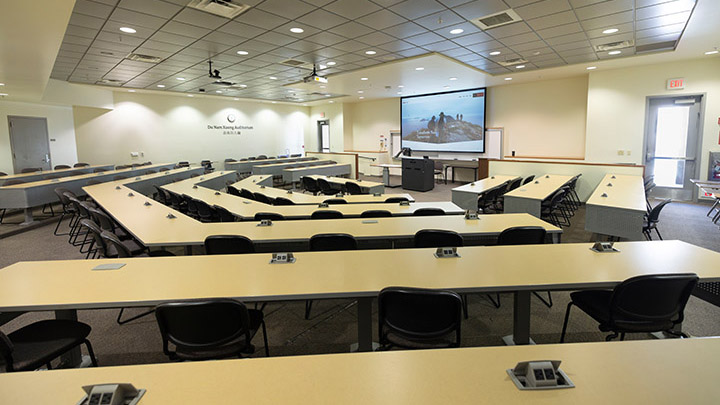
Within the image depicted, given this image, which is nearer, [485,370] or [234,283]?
[485,370]

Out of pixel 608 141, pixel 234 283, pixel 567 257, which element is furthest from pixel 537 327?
pixel 608 141

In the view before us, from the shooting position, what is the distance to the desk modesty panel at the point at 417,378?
115cm

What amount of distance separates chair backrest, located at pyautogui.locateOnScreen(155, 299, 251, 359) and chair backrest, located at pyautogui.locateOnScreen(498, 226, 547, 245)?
238cm

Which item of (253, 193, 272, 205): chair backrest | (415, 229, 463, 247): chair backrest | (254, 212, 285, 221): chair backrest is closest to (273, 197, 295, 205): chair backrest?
(253, 193, 272, 205): chair backrest

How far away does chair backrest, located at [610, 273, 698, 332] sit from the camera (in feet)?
6.75

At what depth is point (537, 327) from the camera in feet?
10.1

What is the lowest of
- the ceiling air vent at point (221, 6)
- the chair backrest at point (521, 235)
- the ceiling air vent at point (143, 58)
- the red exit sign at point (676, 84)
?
the chair backrest at point (521, 235)

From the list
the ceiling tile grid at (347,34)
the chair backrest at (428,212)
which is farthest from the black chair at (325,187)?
the chair backrest at (428,212)

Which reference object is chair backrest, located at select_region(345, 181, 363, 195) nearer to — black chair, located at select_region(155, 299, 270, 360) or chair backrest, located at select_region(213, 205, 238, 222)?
chair backrest, located at select_region(213, 205, 238, 222)

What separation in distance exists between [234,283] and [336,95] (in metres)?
12.6

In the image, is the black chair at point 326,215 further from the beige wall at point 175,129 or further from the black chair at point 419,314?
the beige wall at point 175,129

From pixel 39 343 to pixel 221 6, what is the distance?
4.12 meters

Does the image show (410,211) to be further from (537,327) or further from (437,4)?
(437,4)

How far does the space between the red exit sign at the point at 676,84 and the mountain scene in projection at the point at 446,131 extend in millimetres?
4907
